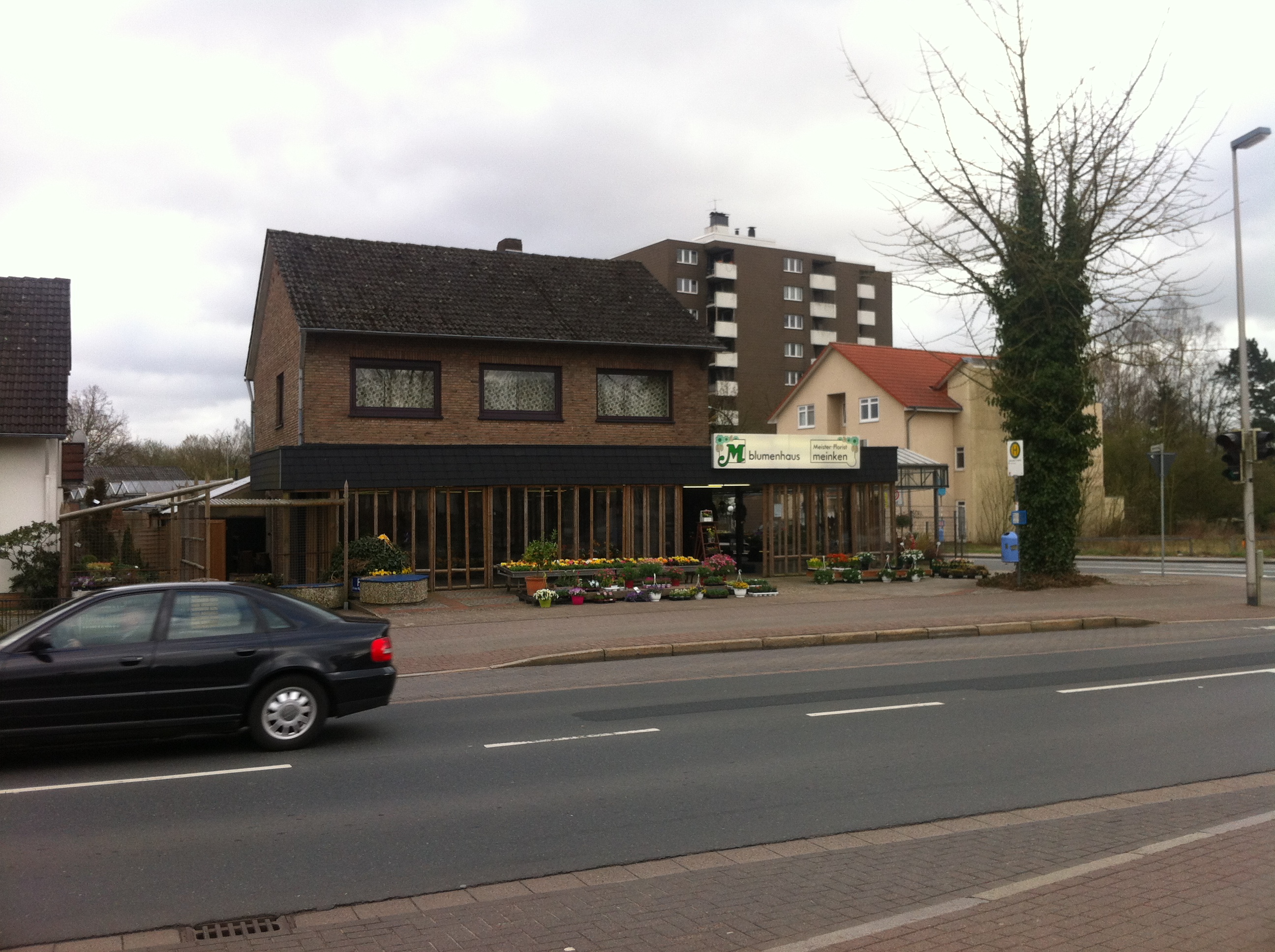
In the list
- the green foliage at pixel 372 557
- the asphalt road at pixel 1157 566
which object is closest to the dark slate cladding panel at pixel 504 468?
the green foliage at pixel 372 557

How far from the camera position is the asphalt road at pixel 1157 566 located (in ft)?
99.1

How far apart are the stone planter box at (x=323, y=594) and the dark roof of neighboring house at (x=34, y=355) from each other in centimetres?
530

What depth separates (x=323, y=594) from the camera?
827 inches

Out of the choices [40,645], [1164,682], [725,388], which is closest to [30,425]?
[40,645]

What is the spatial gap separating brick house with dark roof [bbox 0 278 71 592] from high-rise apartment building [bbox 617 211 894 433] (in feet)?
179

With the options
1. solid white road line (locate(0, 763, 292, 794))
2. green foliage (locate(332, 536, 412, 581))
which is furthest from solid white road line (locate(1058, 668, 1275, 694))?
green foliage (locate(332, 536, 412, 581))

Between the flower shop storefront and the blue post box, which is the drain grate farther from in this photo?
the blue post box

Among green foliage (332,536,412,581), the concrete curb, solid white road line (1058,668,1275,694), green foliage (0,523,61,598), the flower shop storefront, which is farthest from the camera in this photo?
the flower shop storefront

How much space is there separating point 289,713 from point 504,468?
15.6m

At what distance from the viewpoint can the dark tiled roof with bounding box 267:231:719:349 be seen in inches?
995

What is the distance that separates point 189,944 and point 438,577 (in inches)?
776

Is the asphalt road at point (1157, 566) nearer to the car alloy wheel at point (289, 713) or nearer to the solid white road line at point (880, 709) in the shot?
the solid white road line at point (880, 709)

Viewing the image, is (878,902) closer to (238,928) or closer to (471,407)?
(238,928)

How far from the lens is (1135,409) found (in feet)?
197
